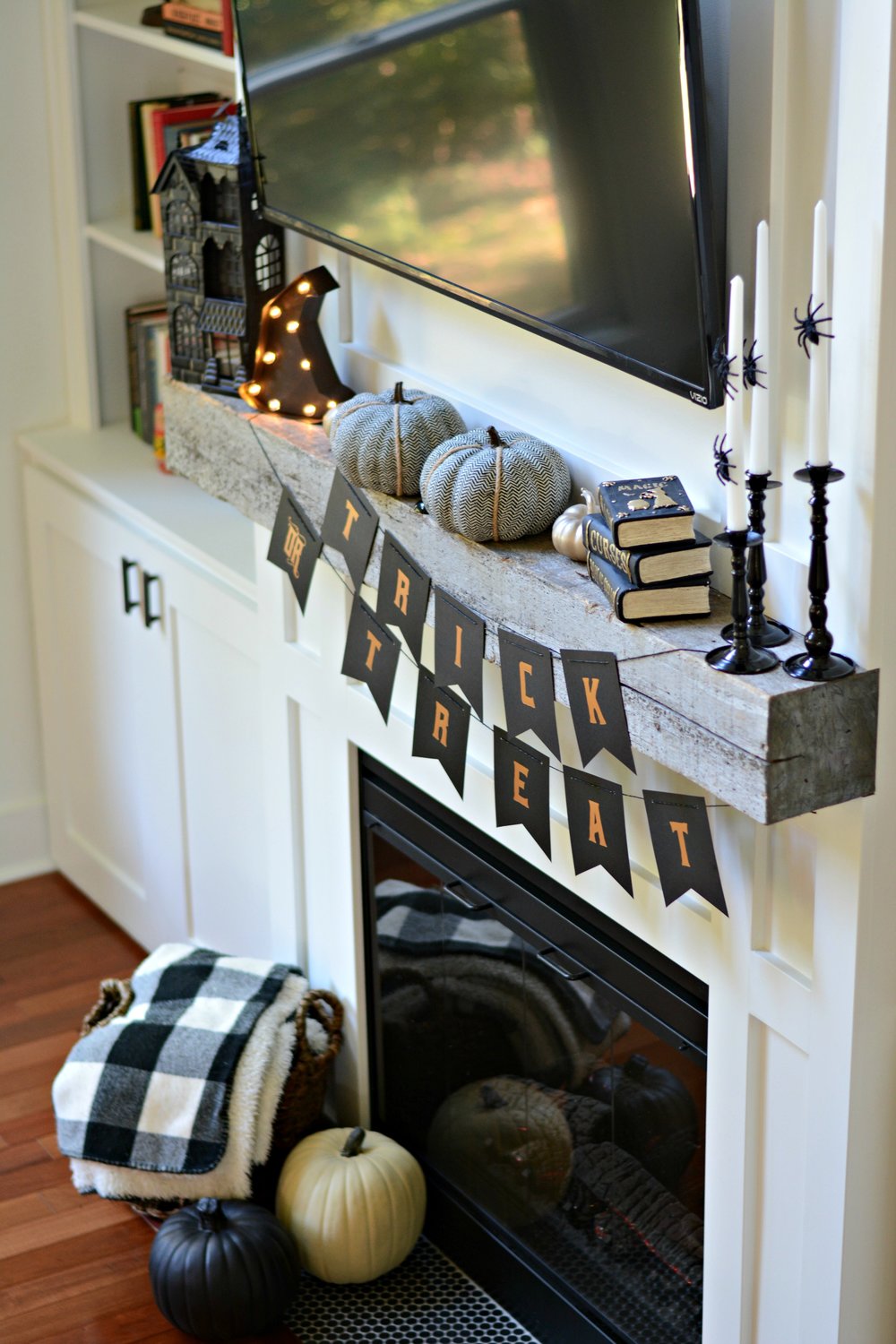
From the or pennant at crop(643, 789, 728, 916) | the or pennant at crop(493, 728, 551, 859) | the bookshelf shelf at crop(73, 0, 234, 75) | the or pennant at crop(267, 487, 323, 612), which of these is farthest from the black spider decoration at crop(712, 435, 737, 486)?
the bookshelf shelf at crop(73, 0, 234, 75)

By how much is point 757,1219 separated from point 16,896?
2.33 meters

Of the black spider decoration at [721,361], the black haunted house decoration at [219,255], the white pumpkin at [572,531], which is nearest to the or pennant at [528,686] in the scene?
the white pumpkin at [572,531]

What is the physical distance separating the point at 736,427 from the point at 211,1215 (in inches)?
61.3

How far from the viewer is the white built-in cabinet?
302 cm

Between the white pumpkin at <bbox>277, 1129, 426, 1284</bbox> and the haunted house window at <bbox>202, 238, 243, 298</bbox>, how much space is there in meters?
1.31

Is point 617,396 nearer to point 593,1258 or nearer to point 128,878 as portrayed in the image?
point 593,1258

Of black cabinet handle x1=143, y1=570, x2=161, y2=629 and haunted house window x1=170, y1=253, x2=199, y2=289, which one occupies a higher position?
haunted house window x1=170, y1=253, x2=199, y2=289

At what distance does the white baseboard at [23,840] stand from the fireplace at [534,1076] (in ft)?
4.70

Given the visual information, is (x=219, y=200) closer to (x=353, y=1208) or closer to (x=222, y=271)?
(x=222, y=271)

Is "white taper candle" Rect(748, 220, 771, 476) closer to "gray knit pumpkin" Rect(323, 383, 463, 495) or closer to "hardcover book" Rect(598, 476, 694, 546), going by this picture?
"hardcover book" Rect(598, 476, 694, 546)

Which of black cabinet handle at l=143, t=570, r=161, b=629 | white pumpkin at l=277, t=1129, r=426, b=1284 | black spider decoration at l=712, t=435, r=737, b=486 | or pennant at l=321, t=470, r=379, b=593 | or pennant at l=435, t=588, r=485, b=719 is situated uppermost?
black spider decoration at l=712, t=435, r=737, b=486

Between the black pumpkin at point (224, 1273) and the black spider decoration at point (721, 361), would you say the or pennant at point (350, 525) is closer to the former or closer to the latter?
the black spider decoration at point (721, 361)

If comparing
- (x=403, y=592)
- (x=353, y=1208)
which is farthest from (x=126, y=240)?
(x=353, y=1208)

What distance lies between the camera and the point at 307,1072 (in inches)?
104
